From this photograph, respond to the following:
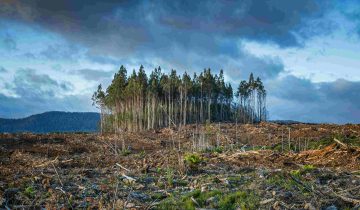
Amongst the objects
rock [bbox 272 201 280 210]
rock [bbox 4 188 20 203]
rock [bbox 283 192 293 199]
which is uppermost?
rock [bbox 283 192 293 199]

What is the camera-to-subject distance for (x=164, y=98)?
9194 cm

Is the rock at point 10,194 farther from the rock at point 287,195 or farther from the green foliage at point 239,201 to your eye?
the rock at point 287,195

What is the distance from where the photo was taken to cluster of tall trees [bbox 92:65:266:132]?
274 feet

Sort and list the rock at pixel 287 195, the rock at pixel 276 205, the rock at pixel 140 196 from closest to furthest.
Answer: the rock at pixel 276 205, the rock at pixel 287 195, the rock at pixel 140 196

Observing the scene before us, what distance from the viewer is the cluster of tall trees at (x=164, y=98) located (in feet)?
274

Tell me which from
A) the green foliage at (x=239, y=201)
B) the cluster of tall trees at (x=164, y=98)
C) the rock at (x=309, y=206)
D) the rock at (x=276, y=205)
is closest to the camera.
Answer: the rock at (x=309, y=206)

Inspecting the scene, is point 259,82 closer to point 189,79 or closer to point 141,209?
point 189,79

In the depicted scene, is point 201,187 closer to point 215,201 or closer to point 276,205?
point 215,201

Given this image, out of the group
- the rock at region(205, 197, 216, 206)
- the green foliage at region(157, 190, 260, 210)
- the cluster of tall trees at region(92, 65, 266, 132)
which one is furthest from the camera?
the cluster of tall trees at region(92, 65, 266, 132)

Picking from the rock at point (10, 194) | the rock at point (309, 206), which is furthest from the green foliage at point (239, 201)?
the rock at point (10, 194)

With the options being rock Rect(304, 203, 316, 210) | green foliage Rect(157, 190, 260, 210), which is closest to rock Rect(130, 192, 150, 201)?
green foliage Rect(157, 190, 260, 210)

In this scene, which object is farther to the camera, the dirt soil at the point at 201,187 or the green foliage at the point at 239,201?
the dirt soil at the point at 201,187

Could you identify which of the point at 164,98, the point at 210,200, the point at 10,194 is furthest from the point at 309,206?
the point at 164,98

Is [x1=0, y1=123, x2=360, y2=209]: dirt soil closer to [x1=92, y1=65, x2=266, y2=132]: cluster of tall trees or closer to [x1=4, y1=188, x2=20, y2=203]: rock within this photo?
[x1=4, y1=188, x2=20, y2=203]: rock
